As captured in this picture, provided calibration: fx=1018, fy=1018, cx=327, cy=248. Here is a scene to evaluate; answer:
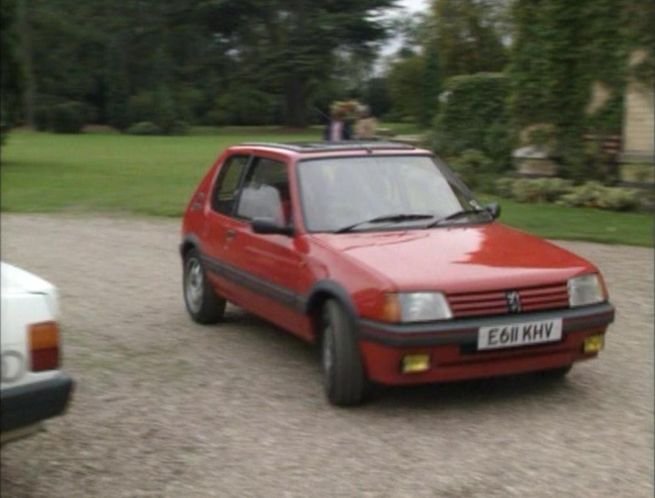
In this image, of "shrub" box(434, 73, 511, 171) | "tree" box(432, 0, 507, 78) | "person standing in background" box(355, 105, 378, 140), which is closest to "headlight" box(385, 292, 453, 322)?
"person standing in background" box(355, 105, 378, 140)

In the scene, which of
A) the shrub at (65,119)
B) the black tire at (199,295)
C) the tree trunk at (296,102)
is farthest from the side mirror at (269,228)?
the tree trunk at (296,102)

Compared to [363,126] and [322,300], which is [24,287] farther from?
[363,126]

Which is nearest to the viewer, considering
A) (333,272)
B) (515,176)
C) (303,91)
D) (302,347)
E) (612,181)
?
(333,272)

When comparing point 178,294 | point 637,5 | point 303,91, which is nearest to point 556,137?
point 637,5

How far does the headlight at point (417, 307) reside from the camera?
558 cm

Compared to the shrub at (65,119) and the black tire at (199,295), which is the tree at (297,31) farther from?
the black tire at (199,295)

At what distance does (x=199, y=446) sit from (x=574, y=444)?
6.40 feet

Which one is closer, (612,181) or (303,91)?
(612,181)

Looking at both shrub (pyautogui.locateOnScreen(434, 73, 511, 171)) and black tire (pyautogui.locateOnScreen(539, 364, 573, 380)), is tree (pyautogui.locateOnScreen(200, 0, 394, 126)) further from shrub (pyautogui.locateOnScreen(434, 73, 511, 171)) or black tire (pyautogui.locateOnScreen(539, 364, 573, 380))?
black tire (pyautogui.locateOnScreen(539, 364, 573, 380))

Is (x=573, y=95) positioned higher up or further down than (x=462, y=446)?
higher up

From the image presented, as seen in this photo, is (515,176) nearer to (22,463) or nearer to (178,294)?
(178,294)

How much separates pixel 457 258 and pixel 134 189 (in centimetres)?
1568

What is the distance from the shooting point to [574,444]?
5.29 meters

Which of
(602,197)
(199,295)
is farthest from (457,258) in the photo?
(602,197)
